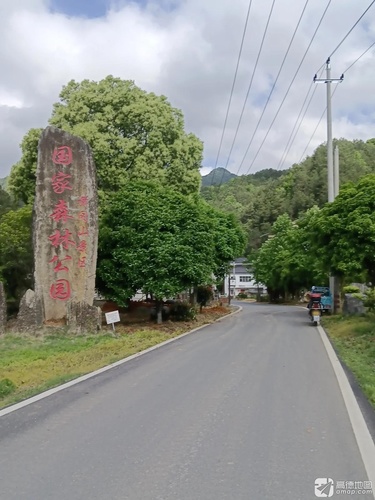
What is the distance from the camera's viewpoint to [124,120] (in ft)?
90.7

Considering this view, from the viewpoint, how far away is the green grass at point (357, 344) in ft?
33.2

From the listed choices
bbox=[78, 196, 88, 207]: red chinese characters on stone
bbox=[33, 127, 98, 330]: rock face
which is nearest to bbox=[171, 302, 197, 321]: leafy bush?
bbox=[33, 127, 98, 330]: rock face

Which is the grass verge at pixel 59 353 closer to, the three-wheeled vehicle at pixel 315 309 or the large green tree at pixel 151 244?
the large green tree at pixel 151 244

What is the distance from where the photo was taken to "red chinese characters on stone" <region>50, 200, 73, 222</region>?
19516 mm

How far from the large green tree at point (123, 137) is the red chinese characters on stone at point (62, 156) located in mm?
6600

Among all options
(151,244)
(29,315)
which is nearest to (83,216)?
(151,244)

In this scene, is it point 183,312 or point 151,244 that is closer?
point 151,244

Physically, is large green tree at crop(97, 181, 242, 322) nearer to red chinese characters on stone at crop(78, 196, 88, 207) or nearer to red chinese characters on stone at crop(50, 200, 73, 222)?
red chinese characters on stone at crop(78, 196, 88, 207)

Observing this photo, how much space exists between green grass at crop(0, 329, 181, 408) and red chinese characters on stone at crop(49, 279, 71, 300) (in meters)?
1.49

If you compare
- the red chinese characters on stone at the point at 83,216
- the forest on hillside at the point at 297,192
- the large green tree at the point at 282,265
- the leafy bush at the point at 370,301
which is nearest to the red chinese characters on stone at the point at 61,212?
the red chinese characters on stone at the point at 83,216

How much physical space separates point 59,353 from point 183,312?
36.5ft

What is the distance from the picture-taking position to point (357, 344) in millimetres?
16359

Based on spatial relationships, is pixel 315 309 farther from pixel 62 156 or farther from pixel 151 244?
pixel 62 156

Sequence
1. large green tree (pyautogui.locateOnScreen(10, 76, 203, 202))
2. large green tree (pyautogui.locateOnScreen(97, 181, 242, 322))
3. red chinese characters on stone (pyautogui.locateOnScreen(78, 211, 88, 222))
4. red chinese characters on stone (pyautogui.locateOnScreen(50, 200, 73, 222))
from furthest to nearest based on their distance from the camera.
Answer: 1. large green tree (pyautogui.locateOnScreen(10, 76, 203, 202))
2. large green tree (pyautogui.locateOnScreen(97, 181, 242, 322))
3. red chinese characters on stone (pyautogui.locateOnScreen(78, 211, 88, 222))
4. red chinese characters on stone (pyautogui.locateOnScreen(50, 200, 73, 222))
